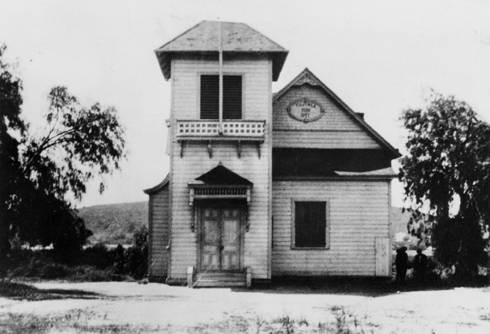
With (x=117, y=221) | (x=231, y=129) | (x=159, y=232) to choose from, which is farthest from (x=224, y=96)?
(x=117, y=221)

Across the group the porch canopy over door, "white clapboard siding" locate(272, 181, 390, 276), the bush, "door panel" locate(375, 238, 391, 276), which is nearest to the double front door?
the porch canopy over door

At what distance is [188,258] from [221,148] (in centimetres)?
393

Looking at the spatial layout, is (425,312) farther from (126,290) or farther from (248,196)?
(126,290)

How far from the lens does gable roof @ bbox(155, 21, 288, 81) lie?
2141 centimetres

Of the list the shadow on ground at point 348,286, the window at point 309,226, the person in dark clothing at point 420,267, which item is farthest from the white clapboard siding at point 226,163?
the person in dark clothing at point 420,267

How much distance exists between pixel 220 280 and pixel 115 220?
145ft

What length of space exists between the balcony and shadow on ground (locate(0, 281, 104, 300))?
236 inches

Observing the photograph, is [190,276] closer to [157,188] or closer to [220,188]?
[220,188]

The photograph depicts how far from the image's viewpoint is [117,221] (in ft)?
206

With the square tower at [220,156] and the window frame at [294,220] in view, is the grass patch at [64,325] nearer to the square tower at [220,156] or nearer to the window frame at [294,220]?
the square tower at [220,156]

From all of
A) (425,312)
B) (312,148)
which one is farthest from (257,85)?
(425,312)

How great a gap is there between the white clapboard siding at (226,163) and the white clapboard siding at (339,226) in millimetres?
1550

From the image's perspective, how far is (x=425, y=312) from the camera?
1506 cm

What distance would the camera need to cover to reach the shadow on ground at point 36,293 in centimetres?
1731
